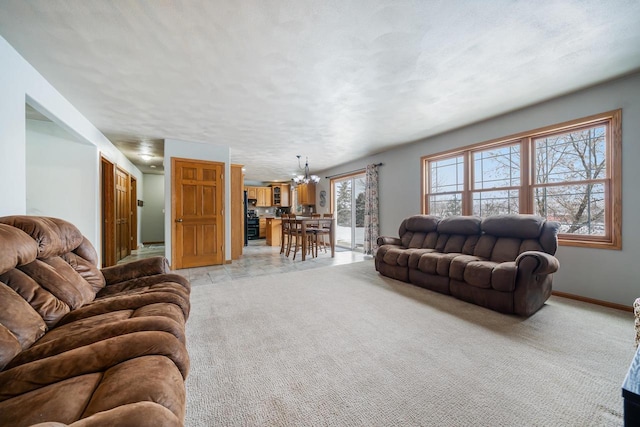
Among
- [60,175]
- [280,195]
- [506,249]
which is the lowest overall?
[506,249]

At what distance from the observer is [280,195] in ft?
32.4

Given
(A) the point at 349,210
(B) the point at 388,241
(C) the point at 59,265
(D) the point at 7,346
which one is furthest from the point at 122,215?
(B) the point at 388,241

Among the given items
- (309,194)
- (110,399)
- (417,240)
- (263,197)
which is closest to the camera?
(110,399)

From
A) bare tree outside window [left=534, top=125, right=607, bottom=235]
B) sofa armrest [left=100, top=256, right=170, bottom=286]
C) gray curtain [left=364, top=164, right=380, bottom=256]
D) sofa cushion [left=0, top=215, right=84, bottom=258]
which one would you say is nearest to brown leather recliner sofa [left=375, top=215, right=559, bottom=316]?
bare tree outside window [left=534, top=125, right=607, bottom=235]

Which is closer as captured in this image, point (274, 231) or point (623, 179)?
point (623, 179)

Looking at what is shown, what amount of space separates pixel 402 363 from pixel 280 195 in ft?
28.3

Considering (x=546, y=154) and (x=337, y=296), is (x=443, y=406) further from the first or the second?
(x=546, y=154)

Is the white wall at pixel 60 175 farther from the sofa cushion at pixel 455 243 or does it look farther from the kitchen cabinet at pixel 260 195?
the kitchen cabinet at pixel 260 195

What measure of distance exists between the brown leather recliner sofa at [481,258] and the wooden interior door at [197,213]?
10.8 feet

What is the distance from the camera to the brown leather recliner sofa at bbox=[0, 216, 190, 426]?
29.2 inches

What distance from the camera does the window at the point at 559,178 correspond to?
2846 mm

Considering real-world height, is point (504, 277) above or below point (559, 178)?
below

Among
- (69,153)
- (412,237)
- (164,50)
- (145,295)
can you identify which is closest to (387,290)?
(412,237)

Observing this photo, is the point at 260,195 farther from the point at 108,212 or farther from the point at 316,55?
the point at 316,55
